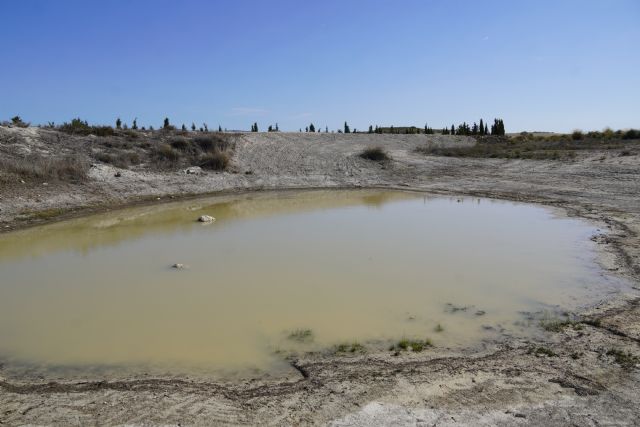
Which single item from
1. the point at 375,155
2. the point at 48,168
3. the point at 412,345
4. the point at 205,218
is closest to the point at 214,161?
the point at 48,168

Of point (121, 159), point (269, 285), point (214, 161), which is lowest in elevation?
point (269, 285)

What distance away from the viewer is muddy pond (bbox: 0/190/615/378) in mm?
6043

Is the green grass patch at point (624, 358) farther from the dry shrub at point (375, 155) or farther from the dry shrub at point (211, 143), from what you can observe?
the dry shrub at point (375, 155)

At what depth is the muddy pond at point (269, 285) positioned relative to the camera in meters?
6.04

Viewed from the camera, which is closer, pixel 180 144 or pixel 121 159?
pixel 121 159

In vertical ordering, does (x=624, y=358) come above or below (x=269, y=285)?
below

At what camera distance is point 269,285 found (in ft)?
26.6

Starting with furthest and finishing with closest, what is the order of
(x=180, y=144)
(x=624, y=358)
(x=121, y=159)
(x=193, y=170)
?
1. (x=180, y=144)
2. (x=193, y=170)
3. (x=121, y=159)
4. (x=624, y=358)

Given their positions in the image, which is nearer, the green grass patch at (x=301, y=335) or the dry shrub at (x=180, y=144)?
the green grass patch at (x=301, y=335)

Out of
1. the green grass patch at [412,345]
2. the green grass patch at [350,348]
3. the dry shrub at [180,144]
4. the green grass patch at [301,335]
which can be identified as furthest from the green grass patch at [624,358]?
the dry shrub at [180,144]

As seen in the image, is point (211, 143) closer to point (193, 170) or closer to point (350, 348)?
point (193, 170)

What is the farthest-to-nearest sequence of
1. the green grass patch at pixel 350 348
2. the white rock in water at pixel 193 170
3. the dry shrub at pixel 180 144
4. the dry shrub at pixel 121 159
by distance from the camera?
the dry shrub at pixel 180 144 → the white rock in water at pixel 193 170 → the dry shrub at pixel 121 159 → the green grass patch at pixel 350 348

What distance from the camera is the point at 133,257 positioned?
10172mm

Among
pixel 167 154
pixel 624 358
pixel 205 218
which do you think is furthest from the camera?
pixel 167 154
